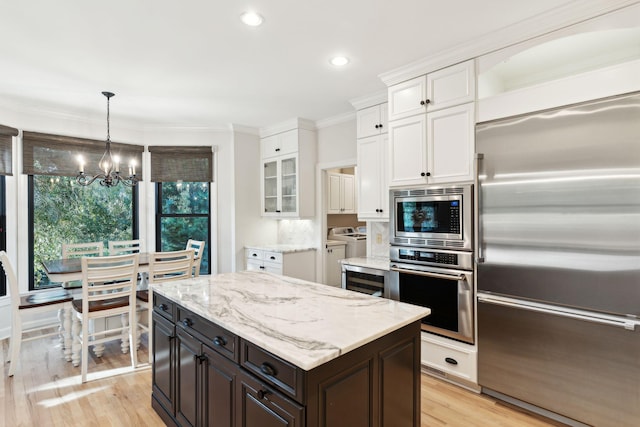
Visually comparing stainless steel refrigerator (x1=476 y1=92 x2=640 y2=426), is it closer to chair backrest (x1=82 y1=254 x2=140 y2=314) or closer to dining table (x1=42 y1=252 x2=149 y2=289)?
chair backrest (x1=82 y1=254 x2=140 y2=314)

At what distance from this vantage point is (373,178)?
12.3ft

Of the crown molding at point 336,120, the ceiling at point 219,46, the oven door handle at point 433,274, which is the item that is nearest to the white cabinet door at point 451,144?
the ceiling at point 219,46

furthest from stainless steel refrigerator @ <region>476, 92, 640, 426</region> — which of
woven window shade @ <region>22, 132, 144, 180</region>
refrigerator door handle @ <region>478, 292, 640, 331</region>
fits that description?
woven window shade @ <region>22, 132, 144, 180</region>

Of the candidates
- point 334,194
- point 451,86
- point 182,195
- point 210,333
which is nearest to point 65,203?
point 182,195

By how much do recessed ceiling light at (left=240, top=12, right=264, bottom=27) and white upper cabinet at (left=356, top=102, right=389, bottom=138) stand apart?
1706 millimetres

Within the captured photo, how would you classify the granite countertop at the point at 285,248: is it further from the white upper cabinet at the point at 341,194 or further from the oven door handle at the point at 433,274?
the oven door handle at the point at 433,274

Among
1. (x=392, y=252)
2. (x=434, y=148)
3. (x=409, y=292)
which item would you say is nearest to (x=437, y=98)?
(x=434, y=148)

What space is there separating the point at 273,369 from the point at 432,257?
1.91m

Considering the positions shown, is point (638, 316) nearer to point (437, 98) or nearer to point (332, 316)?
point (332, 316)

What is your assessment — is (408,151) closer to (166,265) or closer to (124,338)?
(166,265)

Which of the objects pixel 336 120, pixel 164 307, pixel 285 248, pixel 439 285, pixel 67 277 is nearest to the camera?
pixel 164 307

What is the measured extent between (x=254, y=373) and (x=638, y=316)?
84.7 inches

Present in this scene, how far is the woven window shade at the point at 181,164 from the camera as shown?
499 centimetres

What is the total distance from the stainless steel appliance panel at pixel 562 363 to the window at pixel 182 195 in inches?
160
